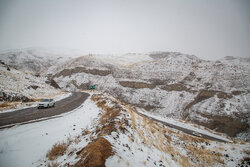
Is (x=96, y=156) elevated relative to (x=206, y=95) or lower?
elevated

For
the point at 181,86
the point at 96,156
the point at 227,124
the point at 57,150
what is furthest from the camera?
the point at 181,86

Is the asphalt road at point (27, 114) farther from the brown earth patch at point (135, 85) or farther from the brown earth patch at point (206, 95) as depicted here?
the brown earth patch at point (206, 95)

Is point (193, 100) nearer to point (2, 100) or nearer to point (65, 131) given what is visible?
point (65, 131)

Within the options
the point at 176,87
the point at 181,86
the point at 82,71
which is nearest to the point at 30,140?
the point at 176,87

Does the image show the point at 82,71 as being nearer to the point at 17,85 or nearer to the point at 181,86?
the point at 17,85

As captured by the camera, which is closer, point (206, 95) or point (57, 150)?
point (57, 150)

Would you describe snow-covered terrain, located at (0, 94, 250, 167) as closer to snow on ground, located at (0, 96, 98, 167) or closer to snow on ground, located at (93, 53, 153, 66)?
snow on ground, located at (0, 96, 98, 167)
